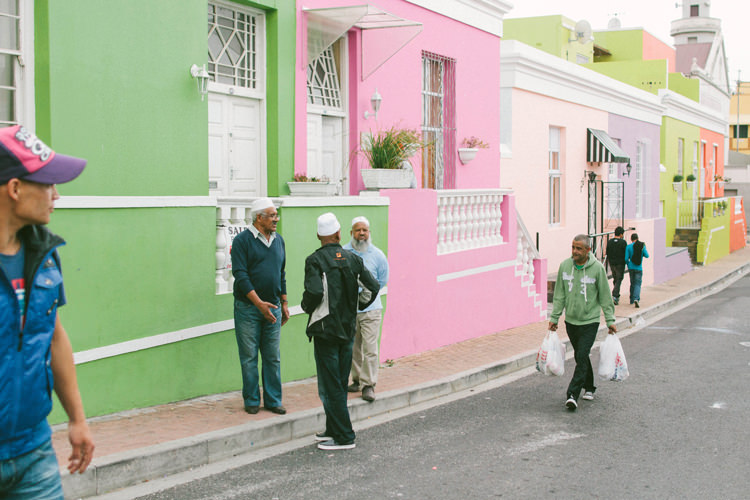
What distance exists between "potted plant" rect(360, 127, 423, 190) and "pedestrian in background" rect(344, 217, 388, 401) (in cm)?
278

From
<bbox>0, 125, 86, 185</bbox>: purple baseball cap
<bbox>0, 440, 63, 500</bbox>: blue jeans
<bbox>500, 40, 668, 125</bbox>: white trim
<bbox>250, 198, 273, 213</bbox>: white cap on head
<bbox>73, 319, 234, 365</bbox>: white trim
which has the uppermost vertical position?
<bbox>500, 40, 668, 125</bbox>: white trim

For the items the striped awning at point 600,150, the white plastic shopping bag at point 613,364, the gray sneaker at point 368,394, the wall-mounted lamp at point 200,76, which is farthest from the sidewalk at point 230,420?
the striped awning at point 600,150

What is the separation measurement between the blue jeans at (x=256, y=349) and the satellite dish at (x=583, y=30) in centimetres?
2343

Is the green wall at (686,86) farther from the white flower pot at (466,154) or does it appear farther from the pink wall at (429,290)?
the pink wall at (429,290)

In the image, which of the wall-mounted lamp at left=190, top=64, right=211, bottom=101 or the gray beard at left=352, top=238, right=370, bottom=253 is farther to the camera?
the wall-mounted lamp at left=190, top=64, right=211, bottom=101

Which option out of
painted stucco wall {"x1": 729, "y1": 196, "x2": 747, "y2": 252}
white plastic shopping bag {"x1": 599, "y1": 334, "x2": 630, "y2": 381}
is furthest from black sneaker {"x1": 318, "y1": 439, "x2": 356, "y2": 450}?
painted stucco wall {"x1": 729, "y1": 196, "x2": 747, "y2": 252}

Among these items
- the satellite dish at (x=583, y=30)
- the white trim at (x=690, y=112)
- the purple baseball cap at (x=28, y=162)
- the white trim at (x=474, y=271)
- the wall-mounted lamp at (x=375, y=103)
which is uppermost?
the satellite dish at (x=583, y=30)

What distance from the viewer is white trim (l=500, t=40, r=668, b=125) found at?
17.3 meters

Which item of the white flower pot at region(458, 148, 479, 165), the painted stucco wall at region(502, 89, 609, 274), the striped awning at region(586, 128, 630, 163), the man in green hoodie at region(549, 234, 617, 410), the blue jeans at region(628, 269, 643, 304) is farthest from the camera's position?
the striped awning at region(586, 128, 630, 163)

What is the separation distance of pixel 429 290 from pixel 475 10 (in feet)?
18.8

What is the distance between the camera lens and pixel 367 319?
834 cm

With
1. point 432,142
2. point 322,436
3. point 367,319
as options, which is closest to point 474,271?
point 432,142

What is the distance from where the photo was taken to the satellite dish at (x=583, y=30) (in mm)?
28234

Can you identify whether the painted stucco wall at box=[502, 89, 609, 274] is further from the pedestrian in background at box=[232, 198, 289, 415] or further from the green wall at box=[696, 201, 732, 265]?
the green wall at box=[696, 201, 732, 265]
